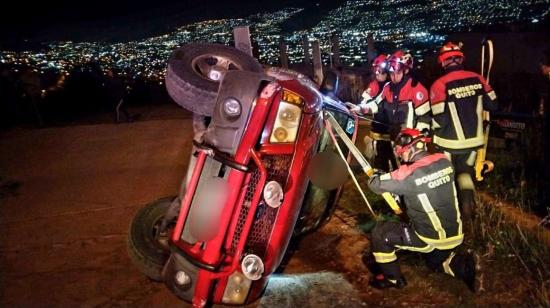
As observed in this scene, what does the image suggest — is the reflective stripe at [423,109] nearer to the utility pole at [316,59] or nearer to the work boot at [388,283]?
the work boot at [388,283]

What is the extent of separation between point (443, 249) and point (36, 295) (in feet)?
11.7

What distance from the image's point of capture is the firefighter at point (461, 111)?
4.70 metres

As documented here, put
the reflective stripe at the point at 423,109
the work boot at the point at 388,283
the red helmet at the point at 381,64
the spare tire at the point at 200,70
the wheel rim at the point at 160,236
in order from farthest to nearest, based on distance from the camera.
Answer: the red helmet at the point at 381,64 < the reflective stripe at the point at 423,109 < the wheel rim at the point at 160,236 < the work boot at the point at 388,283 < the spare tire at the point at 200,70

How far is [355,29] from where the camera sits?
79.6ft

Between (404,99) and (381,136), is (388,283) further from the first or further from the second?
(381,136)

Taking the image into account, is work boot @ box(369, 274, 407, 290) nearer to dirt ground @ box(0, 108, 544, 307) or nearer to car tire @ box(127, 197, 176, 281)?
dirt ground @ box(0, 108, 544, 307)

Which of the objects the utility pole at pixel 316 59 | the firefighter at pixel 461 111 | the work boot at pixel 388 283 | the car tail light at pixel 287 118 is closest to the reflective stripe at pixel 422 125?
the firefighter at pixel 461 111

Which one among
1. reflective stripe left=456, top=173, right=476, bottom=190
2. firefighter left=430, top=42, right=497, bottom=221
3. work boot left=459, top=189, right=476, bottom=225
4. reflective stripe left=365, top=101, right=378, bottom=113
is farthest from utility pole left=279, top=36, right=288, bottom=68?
work boot left=459, top=189, right=476, bottom=225

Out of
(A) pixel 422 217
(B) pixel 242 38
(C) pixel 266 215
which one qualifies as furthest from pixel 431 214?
(B) pixel 242 38

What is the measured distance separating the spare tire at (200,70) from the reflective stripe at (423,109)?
2357mm

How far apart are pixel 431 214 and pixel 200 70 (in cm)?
219

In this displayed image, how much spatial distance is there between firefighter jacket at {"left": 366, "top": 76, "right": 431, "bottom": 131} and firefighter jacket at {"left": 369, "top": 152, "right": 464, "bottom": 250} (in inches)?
70.2

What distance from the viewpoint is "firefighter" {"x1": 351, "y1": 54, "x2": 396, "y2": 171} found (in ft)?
18.5

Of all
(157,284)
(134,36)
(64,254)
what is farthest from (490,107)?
(134,36)
